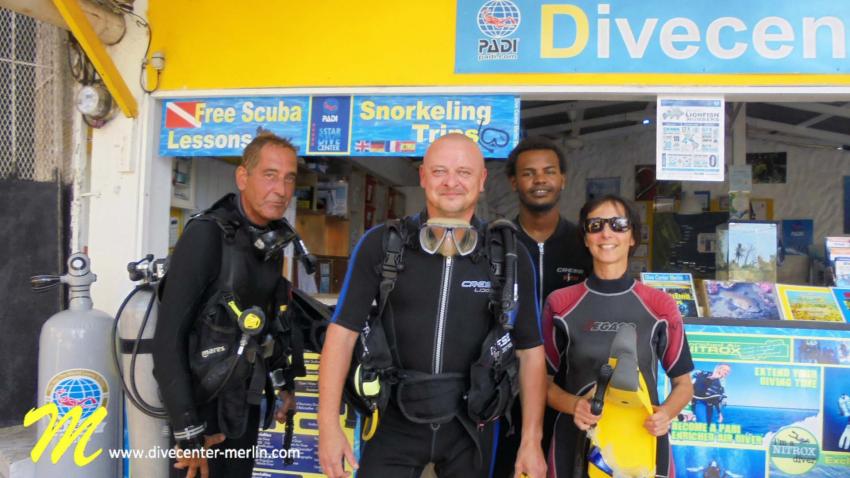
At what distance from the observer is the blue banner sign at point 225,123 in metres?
4.04

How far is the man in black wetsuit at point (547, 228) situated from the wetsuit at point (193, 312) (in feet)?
4.38

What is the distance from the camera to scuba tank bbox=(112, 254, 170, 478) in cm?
246

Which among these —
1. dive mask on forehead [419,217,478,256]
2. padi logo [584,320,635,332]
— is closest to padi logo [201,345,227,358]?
dive mask on forehead [419,217,478,256]

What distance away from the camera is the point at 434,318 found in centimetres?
209

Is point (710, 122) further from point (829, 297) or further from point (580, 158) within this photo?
point (580, 158)

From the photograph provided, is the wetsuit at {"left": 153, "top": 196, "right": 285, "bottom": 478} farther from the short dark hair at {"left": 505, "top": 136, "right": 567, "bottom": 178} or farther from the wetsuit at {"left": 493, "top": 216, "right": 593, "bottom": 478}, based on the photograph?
the short dark hair at {"left": 505, "top": 136, "right": 567, "bottom": 178}

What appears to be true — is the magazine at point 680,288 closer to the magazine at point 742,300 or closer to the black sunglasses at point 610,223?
the magazine at point 742,300

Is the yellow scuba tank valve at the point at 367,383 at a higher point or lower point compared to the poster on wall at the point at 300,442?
higher

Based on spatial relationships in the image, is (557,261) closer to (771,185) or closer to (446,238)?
(446,238)

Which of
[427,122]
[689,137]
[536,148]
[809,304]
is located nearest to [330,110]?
[427,122]

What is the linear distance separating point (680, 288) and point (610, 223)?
1431 mm

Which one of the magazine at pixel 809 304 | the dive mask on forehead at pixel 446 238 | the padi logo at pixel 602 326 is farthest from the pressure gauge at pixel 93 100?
the magazine at pixel 809 304

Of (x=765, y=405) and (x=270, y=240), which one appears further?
(x=765, y=405)

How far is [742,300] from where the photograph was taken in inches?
135
